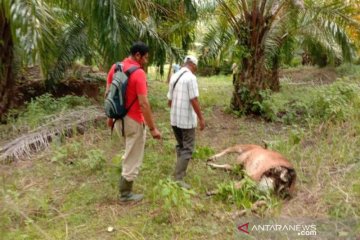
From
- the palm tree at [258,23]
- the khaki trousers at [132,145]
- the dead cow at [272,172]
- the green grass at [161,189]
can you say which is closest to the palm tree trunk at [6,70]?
the green grass at [161,189]

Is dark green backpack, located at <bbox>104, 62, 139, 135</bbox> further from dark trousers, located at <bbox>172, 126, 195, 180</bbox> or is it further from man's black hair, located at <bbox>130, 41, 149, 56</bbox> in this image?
dark trousers, located at <bbox>172, 126, 195, 180</bbox>

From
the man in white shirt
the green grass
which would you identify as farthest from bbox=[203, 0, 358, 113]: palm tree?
the man in white shirt

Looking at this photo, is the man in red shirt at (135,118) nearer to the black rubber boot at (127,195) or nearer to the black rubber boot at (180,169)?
the black rubber boot at (127,195)

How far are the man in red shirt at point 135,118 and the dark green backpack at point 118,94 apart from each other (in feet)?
0.12

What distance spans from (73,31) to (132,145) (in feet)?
22.6

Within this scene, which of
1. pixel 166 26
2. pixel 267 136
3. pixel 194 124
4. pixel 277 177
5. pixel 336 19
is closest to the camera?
pixel 277 177

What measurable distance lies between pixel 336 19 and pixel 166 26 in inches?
150

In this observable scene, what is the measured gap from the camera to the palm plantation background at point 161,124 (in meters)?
4.32

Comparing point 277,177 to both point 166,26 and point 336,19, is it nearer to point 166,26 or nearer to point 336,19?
point 336,19

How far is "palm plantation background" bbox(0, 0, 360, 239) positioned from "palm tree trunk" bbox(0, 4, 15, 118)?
2 cm

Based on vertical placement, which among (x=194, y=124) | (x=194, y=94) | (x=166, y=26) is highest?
(x=166, y=26)

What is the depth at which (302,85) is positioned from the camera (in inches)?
517

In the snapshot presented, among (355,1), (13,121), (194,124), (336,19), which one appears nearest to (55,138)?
(13,121)

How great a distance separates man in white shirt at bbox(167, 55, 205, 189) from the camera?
16.2 ft
